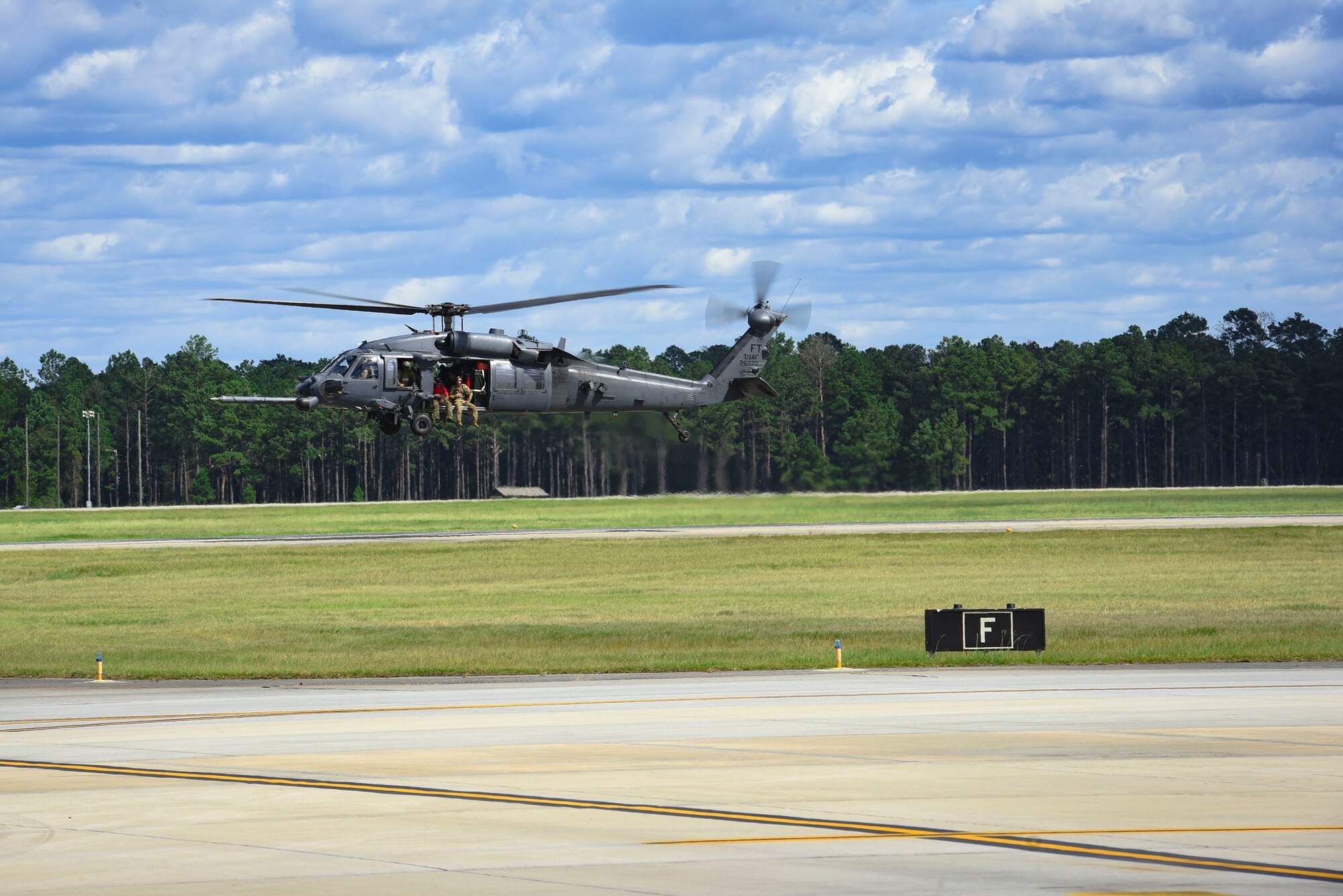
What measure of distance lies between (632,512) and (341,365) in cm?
4608

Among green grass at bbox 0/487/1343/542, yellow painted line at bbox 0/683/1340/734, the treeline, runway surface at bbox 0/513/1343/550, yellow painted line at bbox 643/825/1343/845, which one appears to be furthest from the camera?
the treeline

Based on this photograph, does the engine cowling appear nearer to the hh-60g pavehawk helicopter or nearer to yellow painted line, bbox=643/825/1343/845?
the hh-60g pavehawk helicopter

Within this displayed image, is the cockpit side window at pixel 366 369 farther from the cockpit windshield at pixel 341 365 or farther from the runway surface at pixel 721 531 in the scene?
the runway surface at pixel 721 531

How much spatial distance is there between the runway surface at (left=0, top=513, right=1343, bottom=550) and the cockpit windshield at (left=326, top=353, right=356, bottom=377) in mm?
20898

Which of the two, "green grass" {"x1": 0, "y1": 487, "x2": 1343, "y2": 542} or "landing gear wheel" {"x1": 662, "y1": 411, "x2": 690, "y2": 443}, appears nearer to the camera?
"landing gear wheel" {"x1": 662, "y1": 411, "x2": 690, "y2": 443}

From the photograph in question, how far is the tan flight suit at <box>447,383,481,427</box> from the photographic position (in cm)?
5125

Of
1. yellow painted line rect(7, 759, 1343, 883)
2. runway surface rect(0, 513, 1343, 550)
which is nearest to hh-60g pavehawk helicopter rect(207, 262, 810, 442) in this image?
A: runway surface rect(0, 513, 1343, 550)

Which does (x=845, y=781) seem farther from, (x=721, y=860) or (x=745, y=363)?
(x=745, y=363)

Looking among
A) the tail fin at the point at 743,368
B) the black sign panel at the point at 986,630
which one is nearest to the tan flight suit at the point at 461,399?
the tail fin at the point at 743,368

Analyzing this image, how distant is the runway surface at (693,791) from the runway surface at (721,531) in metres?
46.7

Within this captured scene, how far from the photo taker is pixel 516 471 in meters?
134

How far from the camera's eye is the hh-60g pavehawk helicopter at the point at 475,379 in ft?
161

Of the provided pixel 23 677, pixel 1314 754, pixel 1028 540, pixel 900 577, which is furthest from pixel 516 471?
pixel 1314 754

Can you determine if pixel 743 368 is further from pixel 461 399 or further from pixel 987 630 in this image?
pixel 987 630
